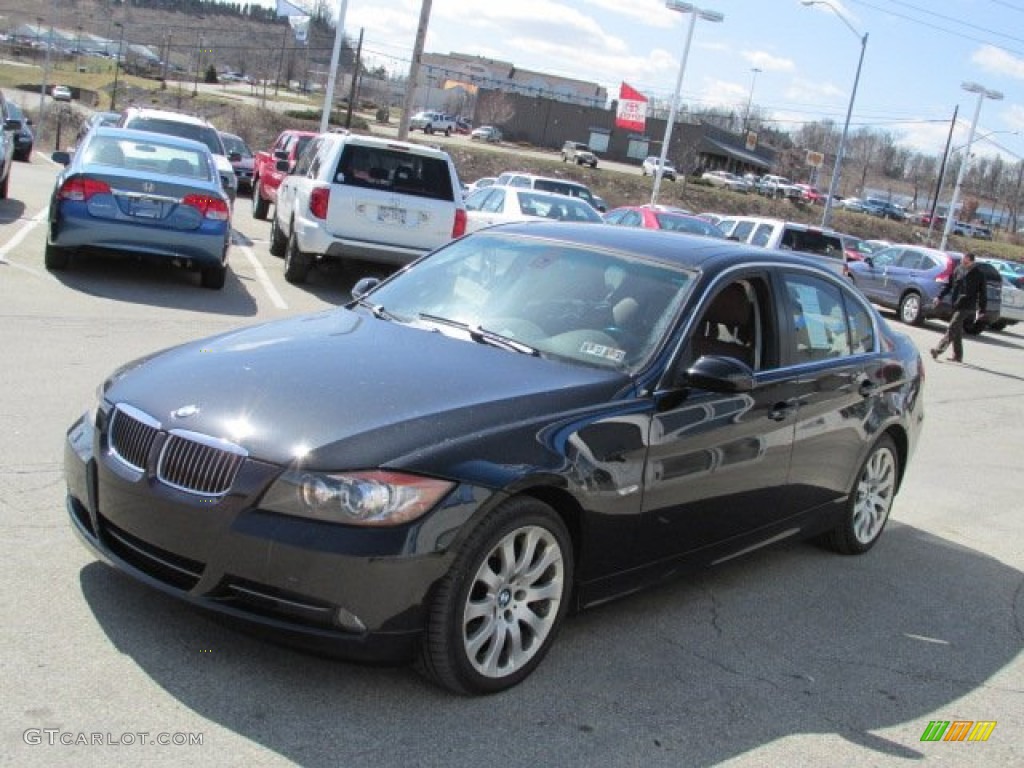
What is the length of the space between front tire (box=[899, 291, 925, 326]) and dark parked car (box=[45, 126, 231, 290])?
53.9 ft

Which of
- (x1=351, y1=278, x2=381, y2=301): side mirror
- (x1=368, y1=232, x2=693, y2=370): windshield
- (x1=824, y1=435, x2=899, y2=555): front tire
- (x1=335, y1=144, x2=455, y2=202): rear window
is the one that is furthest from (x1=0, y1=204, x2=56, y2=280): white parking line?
(x1=824, y1=435, x2=899, y2=555): front tire

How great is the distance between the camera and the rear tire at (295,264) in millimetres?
13394

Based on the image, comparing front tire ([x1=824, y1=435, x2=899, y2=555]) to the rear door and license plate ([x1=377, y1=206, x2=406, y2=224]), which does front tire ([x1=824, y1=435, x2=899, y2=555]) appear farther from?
license plate ([x1=377, y1=206, x2=406, y2=224])

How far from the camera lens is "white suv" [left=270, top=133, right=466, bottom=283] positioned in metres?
12.9

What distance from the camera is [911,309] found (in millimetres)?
23516

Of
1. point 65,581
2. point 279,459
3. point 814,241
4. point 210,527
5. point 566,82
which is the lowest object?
point 65,581

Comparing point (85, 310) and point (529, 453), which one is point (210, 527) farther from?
point (85, 310)

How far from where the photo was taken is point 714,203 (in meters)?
68.9

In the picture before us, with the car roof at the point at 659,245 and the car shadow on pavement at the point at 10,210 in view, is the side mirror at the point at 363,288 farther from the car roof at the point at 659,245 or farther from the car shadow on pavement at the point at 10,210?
the car shadow on pavement at the point at 10,210

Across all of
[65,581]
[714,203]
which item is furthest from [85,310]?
[714,203]

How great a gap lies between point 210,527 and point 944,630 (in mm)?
3624

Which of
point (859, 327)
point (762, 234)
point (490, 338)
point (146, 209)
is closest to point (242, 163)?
point (762, 234)

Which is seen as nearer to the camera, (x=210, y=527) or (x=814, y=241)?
(x=210, y=527)

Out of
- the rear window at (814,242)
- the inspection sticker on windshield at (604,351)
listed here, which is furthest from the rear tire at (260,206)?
the inspection sticker on windshield at (604,351)
